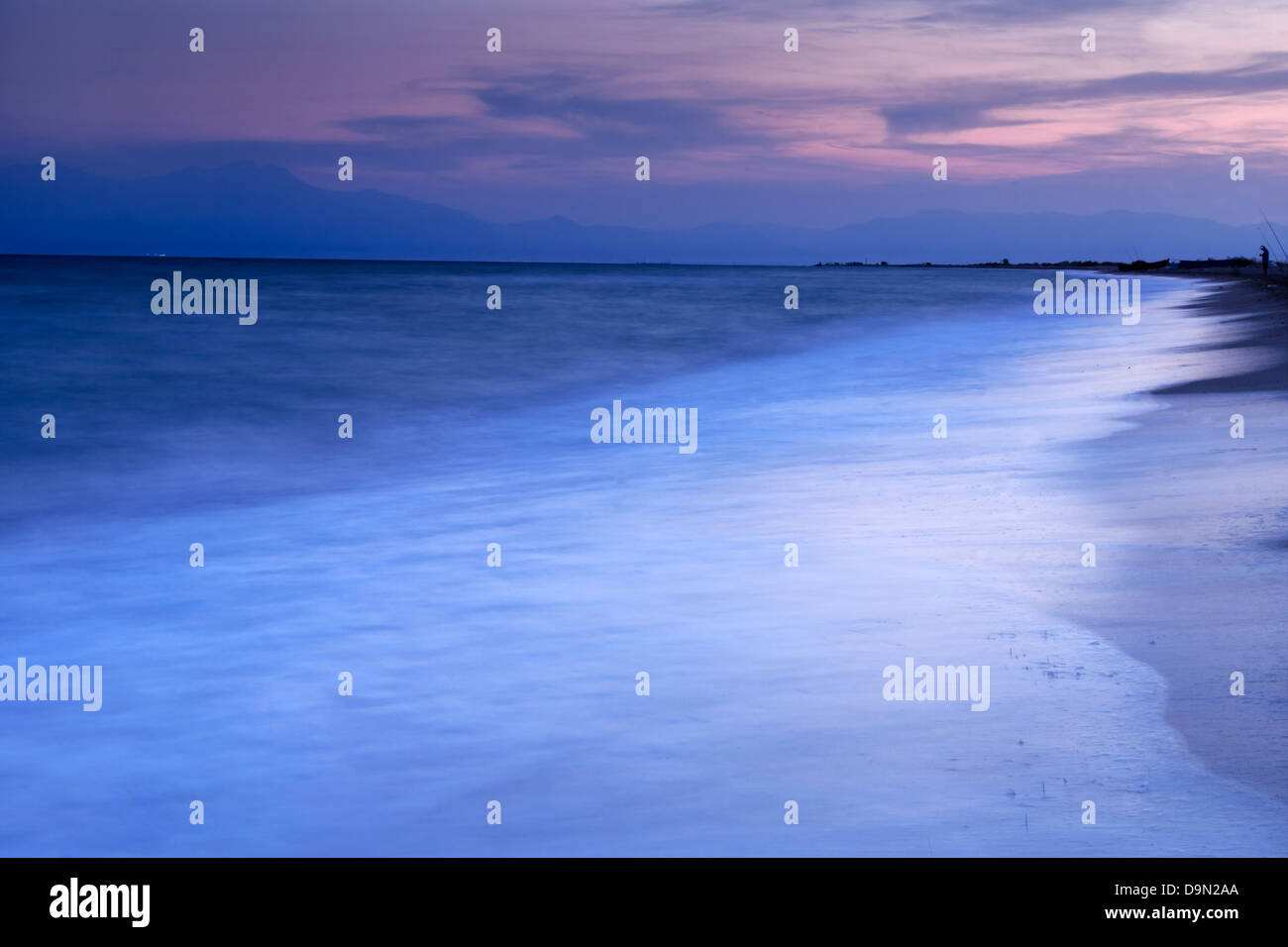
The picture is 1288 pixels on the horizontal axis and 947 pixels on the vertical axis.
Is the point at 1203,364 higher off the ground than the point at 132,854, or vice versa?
the point at 1203,364

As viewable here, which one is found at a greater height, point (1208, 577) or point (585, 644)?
point (1208, 577)

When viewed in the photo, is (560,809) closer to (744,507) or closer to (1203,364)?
(744,507)

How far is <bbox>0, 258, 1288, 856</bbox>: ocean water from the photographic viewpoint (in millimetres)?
4113

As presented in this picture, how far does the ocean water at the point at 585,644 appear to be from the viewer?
4.11m

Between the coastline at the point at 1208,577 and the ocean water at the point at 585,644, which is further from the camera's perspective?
the coastline at the point at 1208,577

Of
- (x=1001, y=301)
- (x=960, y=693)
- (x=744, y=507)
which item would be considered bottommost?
(x=960, y=693)

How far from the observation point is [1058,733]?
14.7 feet

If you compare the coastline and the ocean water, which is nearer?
the ocean water

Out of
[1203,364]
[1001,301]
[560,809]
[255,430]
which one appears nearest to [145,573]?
[560,809]

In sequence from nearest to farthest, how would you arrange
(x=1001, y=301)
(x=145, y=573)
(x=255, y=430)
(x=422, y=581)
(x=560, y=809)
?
(x=560, y=809), (x=422, y=581), (x=145, y=573), (x=255, y=430), (x=1001, y=301)

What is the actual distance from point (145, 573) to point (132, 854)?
4.45m

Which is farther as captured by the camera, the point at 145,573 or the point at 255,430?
the point at 255,430

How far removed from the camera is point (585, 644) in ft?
20.0
